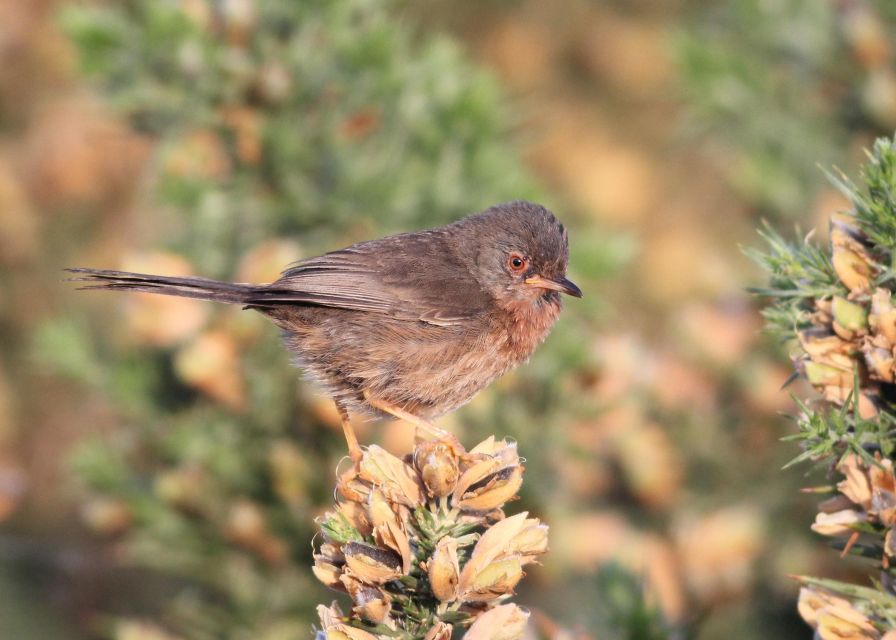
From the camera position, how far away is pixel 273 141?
171 inches

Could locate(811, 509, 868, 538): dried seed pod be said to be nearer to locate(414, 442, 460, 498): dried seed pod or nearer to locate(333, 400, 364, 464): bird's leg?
locate(414, 442, 460, 498): dried seed pod

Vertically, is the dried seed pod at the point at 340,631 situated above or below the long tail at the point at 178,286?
below

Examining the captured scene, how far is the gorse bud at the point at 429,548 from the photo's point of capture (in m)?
2.09

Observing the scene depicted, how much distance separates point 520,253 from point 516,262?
1.5 inches

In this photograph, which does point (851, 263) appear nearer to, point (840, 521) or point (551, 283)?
point (840, 521)

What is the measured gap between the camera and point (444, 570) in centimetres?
207

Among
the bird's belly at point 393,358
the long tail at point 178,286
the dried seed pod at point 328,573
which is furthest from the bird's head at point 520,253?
the dried seed pod at point 328,573

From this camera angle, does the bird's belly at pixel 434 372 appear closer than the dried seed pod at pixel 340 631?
No

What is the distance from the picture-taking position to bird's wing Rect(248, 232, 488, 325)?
3693 mm

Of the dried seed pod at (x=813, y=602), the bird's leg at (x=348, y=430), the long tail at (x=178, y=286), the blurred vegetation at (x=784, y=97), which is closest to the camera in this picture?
the dried seed pod at (x=813, y=602)

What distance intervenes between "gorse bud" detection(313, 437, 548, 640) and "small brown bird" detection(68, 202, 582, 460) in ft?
3.89

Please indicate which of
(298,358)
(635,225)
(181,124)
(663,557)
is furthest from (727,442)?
(635,225)

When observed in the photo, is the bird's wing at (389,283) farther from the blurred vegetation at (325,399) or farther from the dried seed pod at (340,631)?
the dried seed pod at (340,631)

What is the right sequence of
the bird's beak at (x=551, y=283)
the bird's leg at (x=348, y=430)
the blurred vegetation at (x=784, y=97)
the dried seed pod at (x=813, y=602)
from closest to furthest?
the dried seed pod at (x=813, y=602) < the bird's leg at (x=348, y=430) < the bird's beak at (x=551, y=283) < the blurred vegetation at (x=784, y=97)
